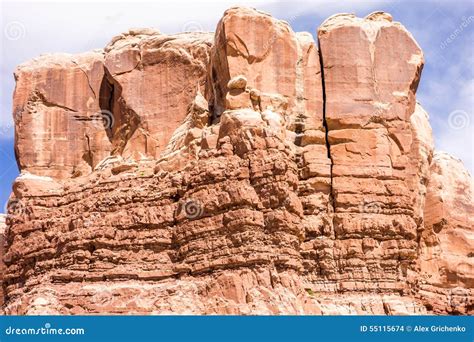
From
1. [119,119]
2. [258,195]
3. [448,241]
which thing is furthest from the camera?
[119,119]

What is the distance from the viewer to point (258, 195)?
178 feet

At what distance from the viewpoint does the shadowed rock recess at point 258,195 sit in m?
54.1

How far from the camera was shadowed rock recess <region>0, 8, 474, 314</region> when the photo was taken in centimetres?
5409

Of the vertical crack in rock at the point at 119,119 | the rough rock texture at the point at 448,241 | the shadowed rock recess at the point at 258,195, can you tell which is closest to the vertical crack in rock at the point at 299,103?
the shadowed rock recess at the point at 258,195

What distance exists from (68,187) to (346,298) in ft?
42.6

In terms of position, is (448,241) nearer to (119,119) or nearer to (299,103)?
(299,103)

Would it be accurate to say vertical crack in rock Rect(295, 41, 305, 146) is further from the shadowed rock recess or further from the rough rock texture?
the rough rock texture

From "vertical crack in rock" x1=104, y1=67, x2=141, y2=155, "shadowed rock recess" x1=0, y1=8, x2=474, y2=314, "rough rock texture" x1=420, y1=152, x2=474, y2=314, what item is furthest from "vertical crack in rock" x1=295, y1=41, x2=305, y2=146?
"vertical crack in rock" x1=104, y1=67, x2=141, y2=155

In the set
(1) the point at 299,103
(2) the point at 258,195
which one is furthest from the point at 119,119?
(2) the point at 258,195

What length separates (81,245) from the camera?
2260 inches

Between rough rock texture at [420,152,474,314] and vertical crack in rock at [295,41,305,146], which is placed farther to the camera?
rough rock texture at [420,152,474,314]

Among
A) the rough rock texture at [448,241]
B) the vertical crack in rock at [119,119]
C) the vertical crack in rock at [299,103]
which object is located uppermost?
the vertical crack in rock at [119,119]

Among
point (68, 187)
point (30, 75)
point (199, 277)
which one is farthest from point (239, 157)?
point (30, 75)

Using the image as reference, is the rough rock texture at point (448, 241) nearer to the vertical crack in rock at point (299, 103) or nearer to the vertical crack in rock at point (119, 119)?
the vertical crack in rock at point (299, 103)
